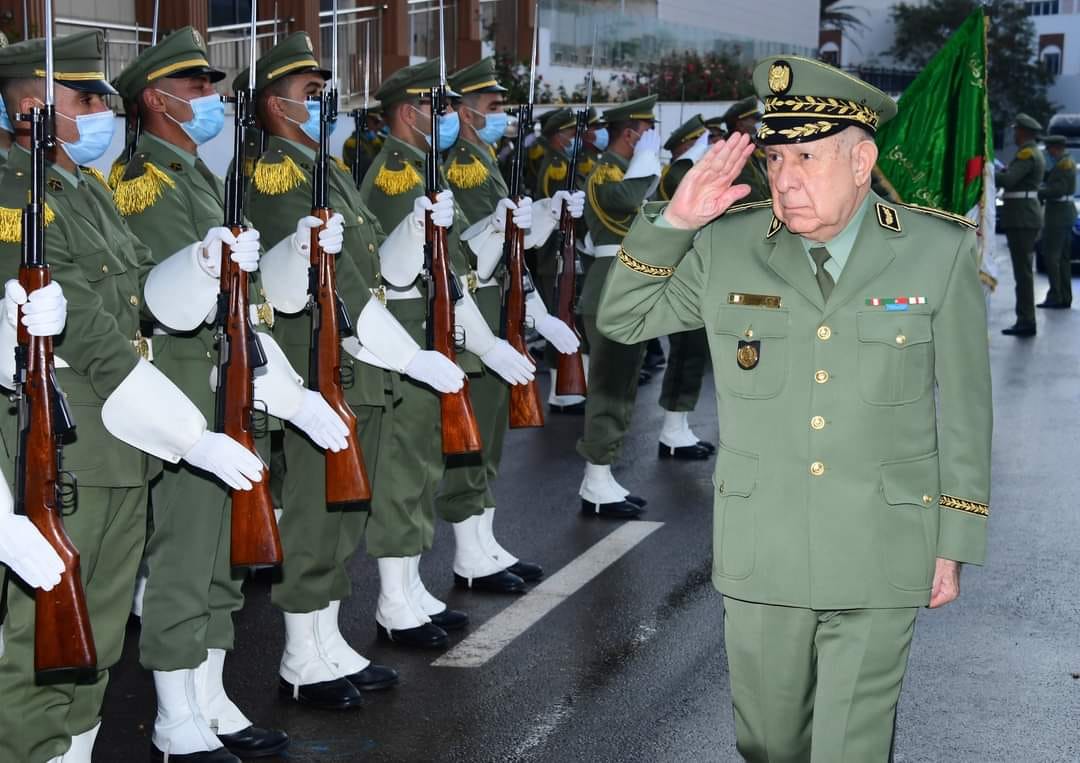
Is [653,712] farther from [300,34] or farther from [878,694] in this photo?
[300,34]

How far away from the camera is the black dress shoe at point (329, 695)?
211 inches

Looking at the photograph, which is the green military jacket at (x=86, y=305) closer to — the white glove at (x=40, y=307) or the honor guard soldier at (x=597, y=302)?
the white glove at (x=40, y=307)

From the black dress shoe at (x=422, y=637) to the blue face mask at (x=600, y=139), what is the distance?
7.22m

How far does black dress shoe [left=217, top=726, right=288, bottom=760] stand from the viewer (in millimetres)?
4957

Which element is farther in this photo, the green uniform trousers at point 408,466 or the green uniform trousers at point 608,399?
the green uniform trousers at point 608,399

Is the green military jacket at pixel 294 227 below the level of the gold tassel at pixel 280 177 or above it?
below

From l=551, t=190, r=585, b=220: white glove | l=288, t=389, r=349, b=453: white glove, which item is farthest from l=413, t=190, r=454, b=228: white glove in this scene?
l=551, t=190, r=585, b=220: white glove

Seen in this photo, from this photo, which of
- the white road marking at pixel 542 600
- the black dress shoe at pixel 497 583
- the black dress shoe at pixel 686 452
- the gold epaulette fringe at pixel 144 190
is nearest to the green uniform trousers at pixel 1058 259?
the black dress shoe at pixel 686 452

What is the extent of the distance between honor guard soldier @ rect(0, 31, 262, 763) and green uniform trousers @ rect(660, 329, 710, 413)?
5346 mm

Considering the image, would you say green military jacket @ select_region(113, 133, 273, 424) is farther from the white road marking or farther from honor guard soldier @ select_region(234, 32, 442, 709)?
the white road marking

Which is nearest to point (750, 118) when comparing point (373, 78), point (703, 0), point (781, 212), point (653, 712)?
point (653, 712)

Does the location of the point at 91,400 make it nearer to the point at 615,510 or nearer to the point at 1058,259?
the point at 615,510

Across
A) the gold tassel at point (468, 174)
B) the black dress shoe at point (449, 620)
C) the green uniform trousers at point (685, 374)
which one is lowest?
the black dress shoe at point (449, 620)

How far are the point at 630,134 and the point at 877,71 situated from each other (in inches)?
2099
